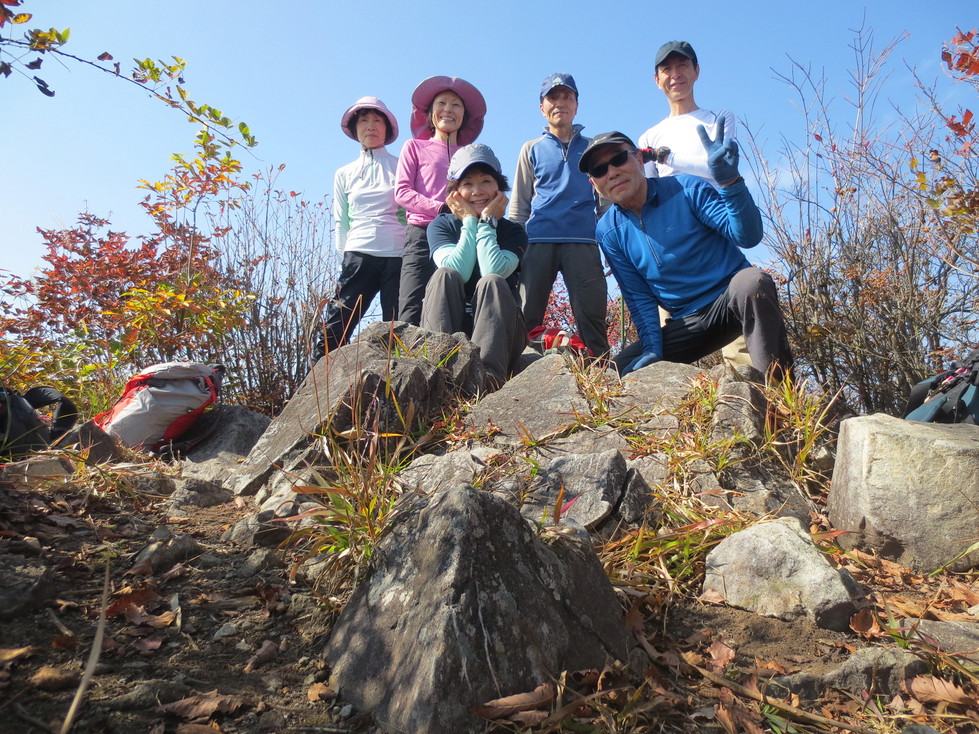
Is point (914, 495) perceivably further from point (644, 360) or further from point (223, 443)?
point (223, 443)

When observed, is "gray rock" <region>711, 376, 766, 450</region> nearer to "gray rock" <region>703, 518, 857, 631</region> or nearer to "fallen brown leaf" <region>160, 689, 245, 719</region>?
→ "gray rock" <region>703, 518, 857, 631</region>

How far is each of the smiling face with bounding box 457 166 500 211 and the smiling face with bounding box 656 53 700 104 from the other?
1.49m

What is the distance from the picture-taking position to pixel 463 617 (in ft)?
5.24

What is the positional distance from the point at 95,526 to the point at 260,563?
0.68 m

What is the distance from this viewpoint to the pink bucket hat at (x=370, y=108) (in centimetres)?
515

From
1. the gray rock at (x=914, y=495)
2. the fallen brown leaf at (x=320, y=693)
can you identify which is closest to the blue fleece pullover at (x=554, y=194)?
the gray rock at (x=914, y=495)

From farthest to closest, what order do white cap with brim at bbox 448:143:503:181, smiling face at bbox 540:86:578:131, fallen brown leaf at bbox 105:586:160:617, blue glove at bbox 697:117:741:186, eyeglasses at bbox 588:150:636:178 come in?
smiling face at bbox 540:86:578:131 < white cap with brim at bbox 448:143:503:181 < eyeglasses at bbox 588:150:636:178 < blue glove at bbox 697:117:741:186 < fallen brown leaf at bbox 105:586:160:617

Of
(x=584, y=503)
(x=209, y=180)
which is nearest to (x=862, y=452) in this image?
(x=584, y=503)

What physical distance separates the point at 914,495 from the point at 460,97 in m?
4.17

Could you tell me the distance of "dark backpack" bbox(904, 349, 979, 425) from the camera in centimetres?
302

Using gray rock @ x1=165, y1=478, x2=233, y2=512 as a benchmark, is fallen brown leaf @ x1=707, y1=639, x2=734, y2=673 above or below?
below

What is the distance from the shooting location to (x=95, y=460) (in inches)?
138

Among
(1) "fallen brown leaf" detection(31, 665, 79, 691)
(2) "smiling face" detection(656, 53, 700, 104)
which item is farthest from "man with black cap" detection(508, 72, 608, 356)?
(1) "fallen brown leaf" detection(31, 665, 79, 691)

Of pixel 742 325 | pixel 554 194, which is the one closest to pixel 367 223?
pixel 554 194
